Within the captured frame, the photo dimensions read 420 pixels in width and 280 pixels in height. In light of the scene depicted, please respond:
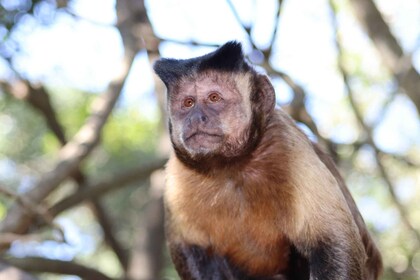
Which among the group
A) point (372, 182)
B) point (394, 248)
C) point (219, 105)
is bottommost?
point (372, 182)

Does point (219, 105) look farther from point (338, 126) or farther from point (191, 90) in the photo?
point (338, 126)

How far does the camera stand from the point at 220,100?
386 cm

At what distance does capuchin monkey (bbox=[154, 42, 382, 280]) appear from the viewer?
12.2 feet

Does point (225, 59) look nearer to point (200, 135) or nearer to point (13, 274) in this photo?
point (200, 135)

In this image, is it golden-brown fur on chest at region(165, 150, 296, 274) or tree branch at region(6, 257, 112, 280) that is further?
tree branch at region(6, 257, 112, 280)

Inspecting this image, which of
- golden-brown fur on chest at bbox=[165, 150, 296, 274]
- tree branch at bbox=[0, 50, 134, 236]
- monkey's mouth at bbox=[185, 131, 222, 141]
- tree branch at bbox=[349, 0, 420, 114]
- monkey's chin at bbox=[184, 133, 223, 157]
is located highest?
monkey's mouth at bbox=[185, 131, 222, 141]

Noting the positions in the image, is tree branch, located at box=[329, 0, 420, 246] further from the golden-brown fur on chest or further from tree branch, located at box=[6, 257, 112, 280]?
tree branch, located at box=[6, 257, 112, 280]

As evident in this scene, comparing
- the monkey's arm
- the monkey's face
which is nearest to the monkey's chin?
the monkey's face

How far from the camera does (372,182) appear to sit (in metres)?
11.6

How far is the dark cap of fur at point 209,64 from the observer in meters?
3.91

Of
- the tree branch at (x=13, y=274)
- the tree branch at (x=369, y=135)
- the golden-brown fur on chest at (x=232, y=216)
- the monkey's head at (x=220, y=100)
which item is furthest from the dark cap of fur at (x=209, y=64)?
the tree branch at (x=369, y=135)

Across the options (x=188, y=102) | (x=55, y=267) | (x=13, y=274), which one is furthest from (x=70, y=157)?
→ (x=188, y=102)

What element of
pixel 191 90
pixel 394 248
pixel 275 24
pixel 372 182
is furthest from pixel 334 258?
pixel 372 182

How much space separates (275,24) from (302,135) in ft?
5.36
